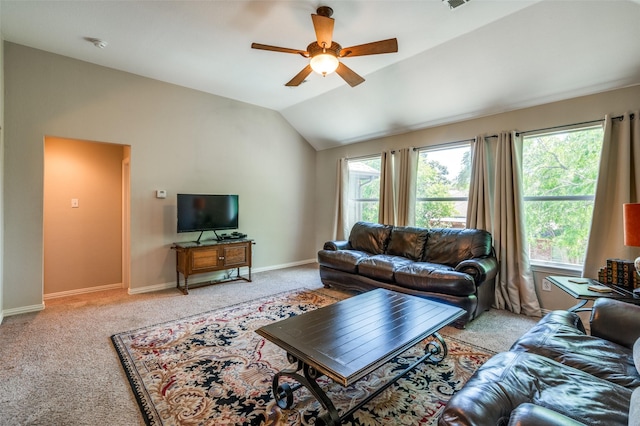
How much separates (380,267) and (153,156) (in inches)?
141

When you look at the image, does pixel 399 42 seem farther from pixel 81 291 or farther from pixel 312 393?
pixel 81 291

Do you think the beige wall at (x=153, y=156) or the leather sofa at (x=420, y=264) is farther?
the beige wall at (x=153, y=156)

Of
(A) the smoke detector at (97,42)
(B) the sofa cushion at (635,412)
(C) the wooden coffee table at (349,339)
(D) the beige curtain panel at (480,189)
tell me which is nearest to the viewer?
(B) the sofa cushion at (635,412)

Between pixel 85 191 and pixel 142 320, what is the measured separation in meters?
2.43

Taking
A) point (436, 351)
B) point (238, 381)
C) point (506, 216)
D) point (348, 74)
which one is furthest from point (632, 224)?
point (238, 381)

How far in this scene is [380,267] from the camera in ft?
12.2

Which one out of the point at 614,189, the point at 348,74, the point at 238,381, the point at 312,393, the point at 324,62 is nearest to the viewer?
the point at 312,393

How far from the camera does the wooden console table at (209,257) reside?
414 centimetres

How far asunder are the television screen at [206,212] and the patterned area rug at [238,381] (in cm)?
168

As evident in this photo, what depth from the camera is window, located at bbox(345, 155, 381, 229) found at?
5.52 meters

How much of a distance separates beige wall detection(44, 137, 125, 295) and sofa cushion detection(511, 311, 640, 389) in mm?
5309

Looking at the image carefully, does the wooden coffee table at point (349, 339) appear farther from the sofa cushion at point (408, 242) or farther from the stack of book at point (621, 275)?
the sofa cushion at point (408, 242)

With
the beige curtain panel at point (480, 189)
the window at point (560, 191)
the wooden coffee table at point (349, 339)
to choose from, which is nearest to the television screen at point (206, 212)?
the wooden coffee table at point (349, 339)

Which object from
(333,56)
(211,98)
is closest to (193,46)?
(211,98)
